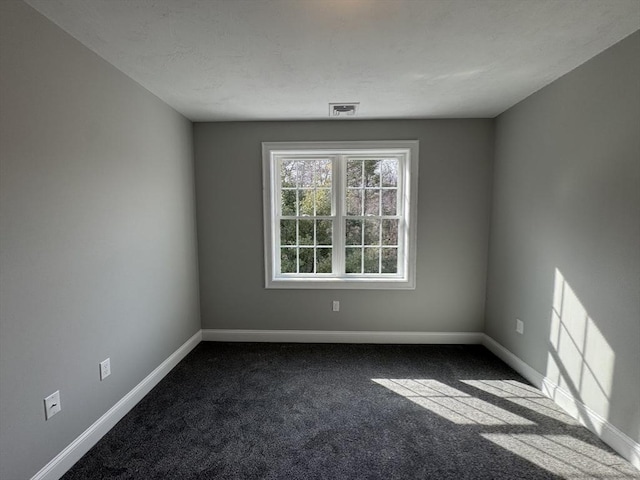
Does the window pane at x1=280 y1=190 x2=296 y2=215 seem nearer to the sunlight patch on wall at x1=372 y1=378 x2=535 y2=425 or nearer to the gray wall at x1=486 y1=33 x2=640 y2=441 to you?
the sunlight patch on wall at x1=372 y1=378 x2=535 y2=425

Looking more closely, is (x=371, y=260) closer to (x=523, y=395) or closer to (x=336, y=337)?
(x=336, y=337)

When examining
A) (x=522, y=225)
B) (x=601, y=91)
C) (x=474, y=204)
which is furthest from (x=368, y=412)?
(x=601, y=91)

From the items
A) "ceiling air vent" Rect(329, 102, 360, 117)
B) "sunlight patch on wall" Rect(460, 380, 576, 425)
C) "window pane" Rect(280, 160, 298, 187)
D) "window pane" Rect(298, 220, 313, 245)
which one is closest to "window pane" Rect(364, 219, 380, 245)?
"window pane" Rect(298, 220, 313, 245)

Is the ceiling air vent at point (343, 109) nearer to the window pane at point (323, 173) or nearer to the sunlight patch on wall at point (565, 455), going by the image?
the window pane at point (323, 173)

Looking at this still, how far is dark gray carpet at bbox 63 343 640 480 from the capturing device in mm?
1618

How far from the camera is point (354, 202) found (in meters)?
3.30

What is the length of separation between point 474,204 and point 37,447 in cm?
382

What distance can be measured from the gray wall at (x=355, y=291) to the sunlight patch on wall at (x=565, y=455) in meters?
1.41

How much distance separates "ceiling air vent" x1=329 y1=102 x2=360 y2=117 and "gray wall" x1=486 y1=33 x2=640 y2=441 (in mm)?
1512

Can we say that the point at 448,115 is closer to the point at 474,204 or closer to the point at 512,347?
the point at 474,204

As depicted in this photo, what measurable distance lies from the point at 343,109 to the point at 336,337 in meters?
2.43

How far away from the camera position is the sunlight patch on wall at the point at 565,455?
159cm

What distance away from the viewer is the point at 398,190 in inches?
128

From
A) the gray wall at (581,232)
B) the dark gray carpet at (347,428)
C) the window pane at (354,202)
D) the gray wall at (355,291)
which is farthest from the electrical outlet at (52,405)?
the gray wall at (581,232)
